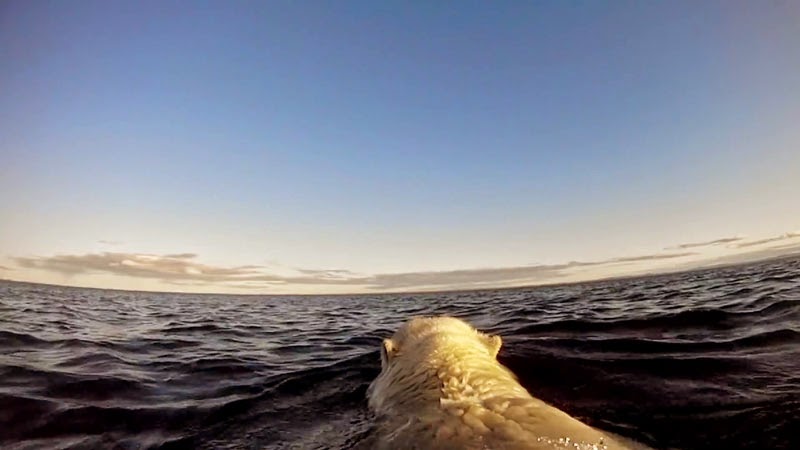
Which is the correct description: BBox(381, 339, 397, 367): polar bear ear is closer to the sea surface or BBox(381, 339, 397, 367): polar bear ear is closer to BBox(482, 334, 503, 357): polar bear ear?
the sea surface

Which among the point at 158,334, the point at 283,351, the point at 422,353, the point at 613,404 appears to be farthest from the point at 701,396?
the point at 158,334

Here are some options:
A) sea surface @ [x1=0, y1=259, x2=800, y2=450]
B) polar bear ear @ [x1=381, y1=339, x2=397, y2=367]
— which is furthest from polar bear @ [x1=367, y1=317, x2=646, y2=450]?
sea surface @ [x1=0, y1=259, x2=800, y2=450]

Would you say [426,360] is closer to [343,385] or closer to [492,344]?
[492,344]

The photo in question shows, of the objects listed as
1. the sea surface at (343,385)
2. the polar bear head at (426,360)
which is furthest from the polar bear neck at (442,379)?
the sea surface at (343,385)

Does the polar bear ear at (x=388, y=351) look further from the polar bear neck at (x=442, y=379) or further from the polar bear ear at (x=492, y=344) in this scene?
the polar bear ear at (x=492, y=344)

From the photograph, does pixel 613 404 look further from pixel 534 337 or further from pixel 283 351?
pixel 283 351

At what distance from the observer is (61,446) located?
15.9 feet

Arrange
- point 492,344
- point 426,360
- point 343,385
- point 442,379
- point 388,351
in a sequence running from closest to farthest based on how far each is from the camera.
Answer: point 442,379
point 426,360
point 388,351
point 492,344
point 343,385

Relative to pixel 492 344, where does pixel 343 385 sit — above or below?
below

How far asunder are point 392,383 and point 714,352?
5.50 metres

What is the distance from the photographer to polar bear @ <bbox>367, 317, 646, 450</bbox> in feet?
9.77

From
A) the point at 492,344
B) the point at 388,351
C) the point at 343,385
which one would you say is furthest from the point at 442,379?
the point at 343,385

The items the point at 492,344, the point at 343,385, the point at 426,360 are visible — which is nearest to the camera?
the point at 426,360

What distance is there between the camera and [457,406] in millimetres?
3688
